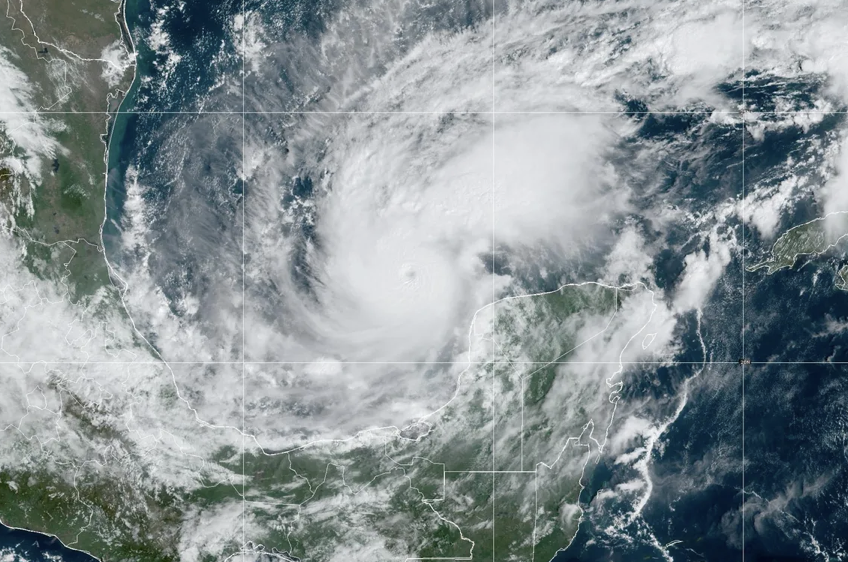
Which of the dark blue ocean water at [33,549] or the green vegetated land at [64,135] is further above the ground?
the green vegetated land at [64,135]

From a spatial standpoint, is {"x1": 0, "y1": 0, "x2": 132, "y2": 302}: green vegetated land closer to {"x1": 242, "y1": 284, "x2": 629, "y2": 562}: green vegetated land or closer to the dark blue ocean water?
the dark blue ocean water

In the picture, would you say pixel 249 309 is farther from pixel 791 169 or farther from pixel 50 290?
pixel 791 169

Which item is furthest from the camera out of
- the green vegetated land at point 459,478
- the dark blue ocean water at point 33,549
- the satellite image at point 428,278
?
the dark blue ocean water at point 33,549

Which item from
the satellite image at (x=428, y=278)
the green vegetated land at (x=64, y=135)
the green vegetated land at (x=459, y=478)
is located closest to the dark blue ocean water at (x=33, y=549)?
the satellite image at (x=428, y=278)

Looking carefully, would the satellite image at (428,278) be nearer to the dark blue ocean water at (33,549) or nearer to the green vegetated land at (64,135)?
the green vegetated land at (64,135)

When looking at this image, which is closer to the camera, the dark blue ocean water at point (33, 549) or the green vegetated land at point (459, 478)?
the green vegetated land at point (459, 478)

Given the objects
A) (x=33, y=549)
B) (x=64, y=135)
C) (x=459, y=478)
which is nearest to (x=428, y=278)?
(x=459, y=478)

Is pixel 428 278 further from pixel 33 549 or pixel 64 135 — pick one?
pixel 33 549
